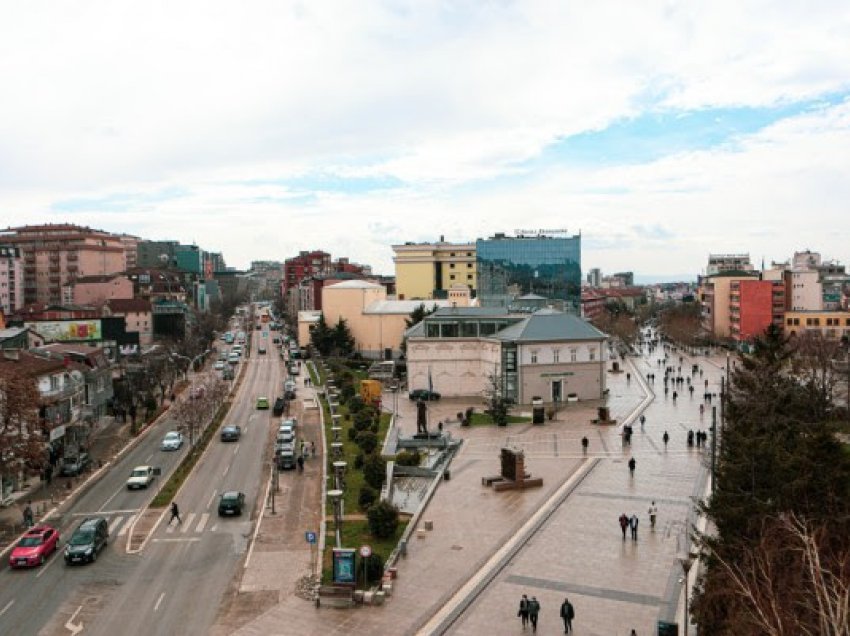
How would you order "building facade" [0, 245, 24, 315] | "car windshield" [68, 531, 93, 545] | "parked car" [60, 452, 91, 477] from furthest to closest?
"building facade" [0, 245, 24, 315], "parked car" [60, 452, 91, 477], "car windshield" [68, 531, 93, 545]

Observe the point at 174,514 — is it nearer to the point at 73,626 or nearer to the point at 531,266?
the point at 73,626

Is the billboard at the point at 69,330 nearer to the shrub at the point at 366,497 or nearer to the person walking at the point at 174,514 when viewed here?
the person walking at the point at 174,514

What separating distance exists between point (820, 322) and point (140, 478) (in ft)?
287

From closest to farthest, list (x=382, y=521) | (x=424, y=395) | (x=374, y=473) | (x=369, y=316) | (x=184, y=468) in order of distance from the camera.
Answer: (x=382, y=521), (x=374, y=473), (x=184, y=468), (x=424, y=395), (x=369, y=316)

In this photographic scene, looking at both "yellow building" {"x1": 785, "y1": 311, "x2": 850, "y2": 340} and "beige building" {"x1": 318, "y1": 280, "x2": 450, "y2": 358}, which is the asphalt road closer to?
"beige building" {"x1": 318, "y1": 280, "x2": 450, "y2": 358}

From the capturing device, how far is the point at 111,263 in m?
147

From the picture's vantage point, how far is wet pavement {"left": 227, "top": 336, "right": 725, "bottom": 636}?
2156 centimetres

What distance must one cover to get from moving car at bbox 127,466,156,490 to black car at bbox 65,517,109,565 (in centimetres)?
896

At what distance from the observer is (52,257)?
13825 centimetres

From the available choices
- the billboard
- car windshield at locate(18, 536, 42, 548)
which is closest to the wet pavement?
car windshield at locate(18, 536, 42, 548)

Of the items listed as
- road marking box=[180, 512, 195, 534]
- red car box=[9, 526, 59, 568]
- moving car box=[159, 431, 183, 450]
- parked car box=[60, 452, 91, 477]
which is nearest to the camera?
red car box=[9, 526, 59, 568]

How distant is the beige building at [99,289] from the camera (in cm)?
12025

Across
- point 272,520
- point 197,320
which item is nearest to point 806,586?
point 272,520

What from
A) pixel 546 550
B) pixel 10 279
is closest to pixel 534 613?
pixel 546 550
